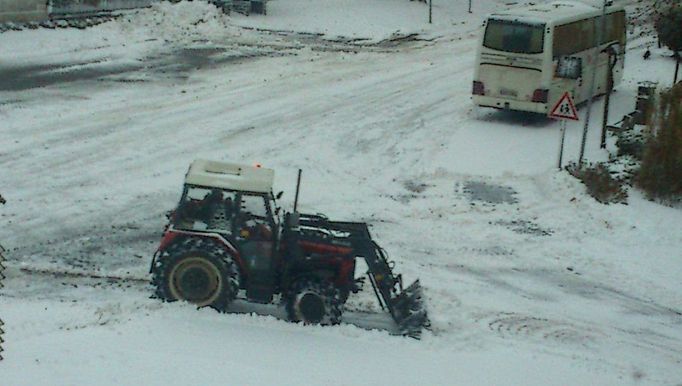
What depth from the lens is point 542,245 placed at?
1770 centimetres

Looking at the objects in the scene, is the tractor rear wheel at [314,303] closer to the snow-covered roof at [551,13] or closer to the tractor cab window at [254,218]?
the tractor cab window at [254,218]

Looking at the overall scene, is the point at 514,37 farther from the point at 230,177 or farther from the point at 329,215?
the point at 230,177

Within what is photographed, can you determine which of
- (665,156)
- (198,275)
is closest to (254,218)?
(198,275)

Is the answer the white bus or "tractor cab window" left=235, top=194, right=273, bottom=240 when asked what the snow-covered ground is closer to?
the white bus

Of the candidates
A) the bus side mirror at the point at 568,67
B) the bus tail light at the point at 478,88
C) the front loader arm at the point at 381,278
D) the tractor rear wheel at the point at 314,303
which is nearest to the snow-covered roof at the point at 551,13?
the bus side mirror at the point at 568,67

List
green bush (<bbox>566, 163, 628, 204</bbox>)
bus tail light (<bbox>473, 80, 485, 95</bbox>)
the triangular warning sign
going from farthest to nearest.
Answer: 1. bus tail light (<bbox>473, 80, 485, 95</bbox>)
2. the triangular warning sign
3. green bush (<bbox>566, 163, 628, 204</bbox>)

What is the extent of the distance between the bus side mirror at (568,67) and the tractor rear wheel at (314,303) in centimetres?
1419

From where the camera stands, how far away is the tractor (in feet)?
42.6

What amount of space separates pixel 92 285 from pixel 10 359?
3.87m

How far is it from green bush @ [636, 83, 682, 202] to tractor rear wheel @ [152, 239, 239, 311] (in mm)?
10339

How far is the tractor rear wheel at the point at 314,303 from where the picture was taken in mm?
12969

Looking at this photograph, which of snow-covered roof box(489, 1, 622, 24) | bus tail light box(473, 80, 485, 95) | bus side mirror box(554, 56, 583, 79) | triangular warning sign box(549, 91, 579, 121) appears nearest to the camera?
triangular warning sign box(549, 91, 579, 121)

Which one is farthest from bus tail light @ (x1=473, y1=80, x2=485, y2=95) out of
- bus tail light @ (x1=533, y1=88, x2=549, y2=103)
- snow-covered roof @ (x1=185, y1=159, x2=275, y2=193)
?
Result: snow-covered roof @ (x1=185, y1=159, x2=275, y2=193)

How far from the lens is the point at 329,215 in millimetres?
18828
